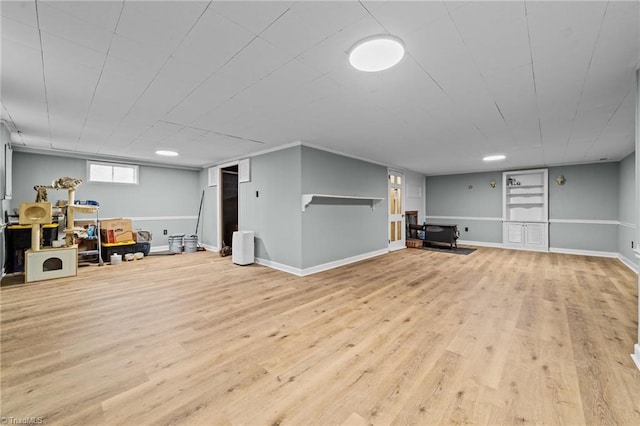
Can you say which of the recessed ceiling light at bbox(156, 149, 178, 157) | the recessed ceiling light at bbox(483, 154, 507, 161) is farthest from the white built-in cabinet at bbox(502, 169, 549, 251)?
the recessed ceiling light at bbox(156, 149, 178, 157)

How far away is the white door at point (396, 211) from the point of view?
23.2 feet

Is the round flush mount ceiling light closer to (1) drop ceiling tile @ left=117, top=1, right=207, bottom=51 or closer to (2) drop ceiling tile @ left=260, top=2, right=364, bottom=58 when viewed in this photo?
(2) drop ceiling tile @ left=260, top=2, right=364, bottom=58

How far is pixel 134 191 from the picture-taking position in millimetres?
6457

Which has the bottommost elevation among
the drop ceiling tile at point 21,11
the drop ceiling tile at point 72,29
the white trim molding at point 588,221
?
the white trim molding at point 588,221

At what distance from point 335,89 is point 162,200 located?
634cm

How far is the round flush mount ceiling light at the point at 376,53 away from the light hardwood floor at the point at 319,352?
2.30 metres

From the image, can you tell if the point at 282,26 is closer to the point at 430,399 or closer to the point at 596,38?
the point at 596,38

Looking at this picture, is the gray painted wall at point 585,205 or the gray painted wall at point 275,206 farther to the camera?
the gray painted wall at point 585,205

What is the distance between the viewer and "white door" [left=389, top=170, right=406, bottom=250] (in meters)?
7.06

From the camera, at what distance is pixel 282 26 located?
164 centimetres

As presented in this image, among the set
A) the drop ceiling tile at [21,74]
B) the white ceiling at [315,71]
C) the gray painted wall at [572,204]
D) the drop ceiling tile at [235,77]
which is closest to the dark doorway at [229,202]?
the white ceiling at [315,71]

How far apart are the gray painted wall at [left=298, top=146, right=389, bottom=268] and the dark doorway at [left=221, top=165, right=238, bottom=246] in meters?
Result: 2.98

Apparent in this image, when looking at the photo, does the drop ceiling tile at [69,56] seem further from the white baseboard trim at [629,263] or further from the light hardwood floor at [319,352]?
the white baseboard trim at [629,263]

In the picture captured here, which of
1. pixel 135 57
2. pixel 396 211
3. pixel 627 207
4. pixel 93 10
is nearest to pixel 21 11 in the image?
pixel 93 10
